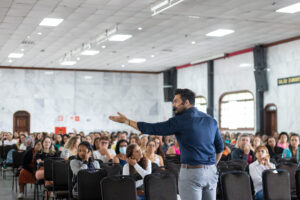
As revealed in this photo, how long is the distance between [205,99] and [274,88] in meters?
6.58

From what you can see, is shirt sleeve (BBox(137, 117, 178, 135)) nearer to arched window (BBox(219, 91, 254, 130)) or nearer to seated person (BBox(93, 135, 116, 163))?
seated person (BBox(93, 135, 116, 163))

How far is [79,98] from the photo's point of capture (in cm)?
3253

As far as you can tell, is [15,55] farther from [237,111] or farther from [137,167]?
[137,167]

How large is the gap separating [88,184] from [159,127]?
2958 mm

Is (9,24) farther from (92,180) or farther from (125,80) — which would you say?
(125,80)

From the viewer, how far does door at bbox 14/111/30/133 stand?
30964 millimetres

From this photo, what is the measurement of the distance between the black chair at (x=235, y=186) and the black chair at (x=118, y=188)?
1.37 meters

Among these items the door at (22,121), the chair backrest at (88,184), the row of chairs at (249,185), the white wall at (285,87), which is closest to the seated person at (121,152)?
the chair backrest at (88,184)

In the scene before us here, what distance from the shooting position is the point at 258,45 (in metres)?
22.4

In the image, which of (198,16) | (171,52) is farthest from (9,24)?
(171,52)

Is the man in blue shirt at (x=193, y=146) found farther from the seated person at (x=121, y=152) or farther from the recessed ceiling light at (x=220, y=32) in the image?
the recessed ceiling light at (x=220, y=32)

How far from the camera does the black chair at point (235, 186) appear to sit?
662 centimetres

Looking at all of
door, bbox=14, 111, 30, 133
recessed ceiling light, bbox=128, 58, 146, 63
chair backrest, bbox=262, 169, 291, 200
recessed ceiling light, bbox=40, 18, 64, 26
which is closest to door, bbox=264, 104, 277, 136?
recessed ceiling light, bbox=128, 58, 146, 63

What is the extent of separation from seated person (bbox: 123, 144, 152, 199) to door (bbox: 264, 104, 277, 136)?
1629 centimetres
